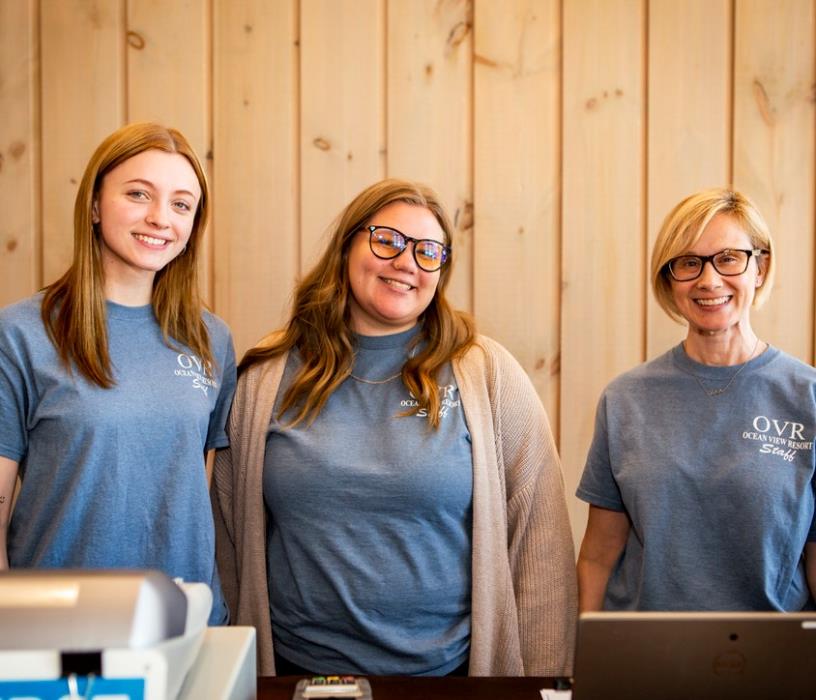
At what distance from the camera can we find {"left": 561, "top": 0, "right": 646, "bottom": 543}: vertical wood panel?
2.23m

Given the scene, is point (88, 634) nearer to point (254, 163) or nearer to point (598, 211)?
point (254, 163)

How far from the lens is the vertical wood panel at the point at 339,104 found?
88.0 inches

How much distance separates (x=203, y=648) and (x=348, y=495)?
64cm

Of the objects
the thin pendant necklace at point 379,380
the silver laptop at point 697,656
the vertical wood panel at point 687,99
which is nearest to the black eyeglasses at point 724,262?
the vertical wood panel at point 687,99

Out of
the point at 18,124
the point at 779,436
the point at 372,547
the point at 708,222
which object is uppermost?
the point at 18,124

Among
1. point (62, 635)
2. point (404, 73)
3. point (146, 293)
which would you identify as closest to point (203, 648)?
point (62, 635)

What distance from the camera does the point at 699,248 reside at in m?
1.73

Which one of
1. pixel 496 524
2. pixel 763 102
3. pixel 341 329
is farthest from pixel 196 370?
pixel 763 102

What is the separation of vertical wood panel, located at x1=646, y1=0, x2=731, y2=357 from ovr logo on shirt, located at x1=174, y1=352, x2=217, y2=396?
4.38ft

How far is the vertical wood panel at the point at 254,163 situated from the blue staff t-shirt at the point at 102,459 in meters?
0.66

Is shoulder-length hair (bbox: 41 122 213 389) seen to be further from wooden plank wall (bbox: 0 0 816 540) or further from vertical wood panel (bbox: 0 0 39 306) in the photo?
vertical wood panel (bbox: 0 0 39 306)

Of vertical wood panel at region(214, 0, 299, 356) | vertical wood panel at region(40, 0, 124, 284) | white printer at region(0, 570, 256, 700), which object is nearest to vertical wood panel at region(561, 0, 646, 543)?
vertical wood panel at region(214, 0, 299, 356)

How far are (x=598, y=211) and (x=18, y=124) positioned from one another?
169 centimetres

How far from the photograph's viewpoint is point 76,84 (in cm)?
225
